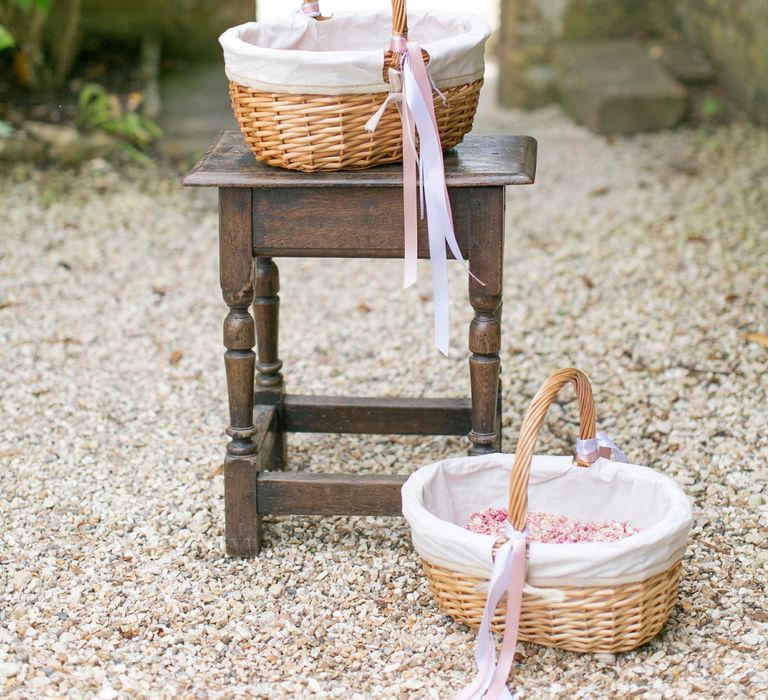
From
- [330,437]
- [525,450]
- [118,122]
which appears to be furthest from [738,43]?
[525,450]

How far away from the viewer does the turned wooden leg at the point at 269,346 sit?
2686 mm

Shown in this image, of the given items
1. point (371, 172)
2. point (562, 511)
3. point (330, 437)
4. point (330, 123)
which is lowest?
point (330, 437)

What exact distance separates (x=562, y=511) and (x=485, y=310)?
0.47 m

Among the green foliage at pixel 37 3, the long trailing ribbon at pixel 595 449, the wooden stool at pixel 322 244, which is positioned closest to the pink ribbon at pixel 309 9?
the wooden stool at pixel 322 244

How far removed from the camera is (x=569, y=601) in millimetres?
2037

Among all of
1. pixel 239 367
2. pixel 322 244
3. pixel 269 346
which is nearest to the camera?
pixel 322 244

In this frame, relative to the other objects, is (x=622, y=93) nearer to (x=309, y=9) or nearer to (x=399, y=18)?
(x=309, y=9)

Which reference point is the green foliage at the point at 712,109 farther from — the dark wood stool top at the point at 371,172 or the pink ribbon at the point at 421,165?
the pink ribbon at the point at 421,165

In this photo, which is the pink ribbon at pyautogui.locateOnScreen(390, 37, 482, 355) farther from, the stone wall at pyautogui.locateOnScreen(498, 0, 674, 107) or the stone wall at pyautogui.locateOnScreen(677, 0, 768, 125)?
the stone wall at pyautogui.locateOnScreen(498, 0, 674, 107)

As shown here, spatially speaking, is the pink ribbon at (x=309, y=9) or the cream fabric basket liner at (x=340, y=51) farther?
the pink ribbon at (x=309, y=9)

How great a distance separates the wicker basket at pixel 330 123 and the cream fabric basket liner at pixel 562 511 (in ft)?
2.16

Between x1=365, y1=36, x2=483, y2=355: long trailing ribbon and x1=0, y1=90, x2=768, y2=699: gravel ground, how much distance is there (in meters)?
0.75

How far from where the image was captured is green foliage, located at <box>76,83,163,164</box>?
17.4 ft

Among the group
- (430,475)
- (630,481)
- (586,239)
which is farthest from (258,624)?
(586,239)
